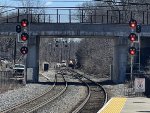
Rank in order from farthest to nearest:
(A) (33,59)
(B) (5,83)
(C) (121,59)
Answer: (C) (121,59), (A) (33,59), (B) (5,83)

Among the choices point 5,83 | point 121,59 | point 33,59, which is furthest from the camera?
point 121,59

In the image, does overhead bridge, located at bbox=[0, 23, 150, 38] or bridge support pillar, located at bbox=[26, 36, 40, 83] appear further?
overhead bridge, located at bbox=[0, 23, 150, 38]

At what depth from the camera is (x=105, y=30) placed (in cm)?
5200

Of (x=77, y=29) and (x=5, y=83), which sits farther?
(x=77, y=29)

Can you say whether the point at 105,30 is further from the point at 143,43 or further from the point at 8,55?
the point at 8,55

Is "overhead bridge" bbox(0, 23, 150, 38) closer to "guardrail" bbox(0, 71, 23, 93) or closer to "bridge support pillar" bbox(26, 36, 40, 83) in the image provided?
"bridge support pillar" bbox(26, 36, 40, 83)

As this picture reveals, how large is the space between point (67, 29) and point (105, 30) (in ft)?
12.6

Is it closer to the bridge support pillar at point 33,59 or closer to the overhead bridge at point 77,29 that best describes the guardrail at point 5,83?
the bridge support pillar at point 33,59

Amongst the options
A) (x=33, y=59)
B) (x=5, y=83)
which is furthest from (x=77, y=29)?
(x=5, y=83)

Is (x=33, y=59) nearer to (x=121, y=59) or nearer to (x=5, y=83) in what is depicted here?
(x=121, y=59)

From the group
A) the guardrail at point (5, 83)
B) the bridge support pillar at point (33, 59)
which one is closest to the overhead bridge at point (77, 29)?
the bridge support pillar at point (33, 59)

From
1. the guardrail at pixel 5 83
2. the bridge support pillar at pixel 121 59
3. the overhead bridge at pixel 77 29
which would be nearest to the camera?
the guardrail at pixel 5 83

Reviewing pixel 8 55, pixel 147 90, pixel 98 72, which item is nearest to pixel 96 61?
pixel 98 72

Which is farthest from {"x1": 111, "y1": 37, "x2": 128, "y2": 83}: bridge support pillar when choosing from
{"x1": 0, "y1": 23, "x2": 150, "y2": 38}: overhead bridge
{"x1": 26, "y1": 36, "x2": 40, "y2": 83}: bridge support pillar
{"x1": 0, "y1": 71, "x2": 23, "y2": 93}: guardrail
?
{"x1": 0, "y1": 71, "x2": 23, "y2": 93}: guardrail
